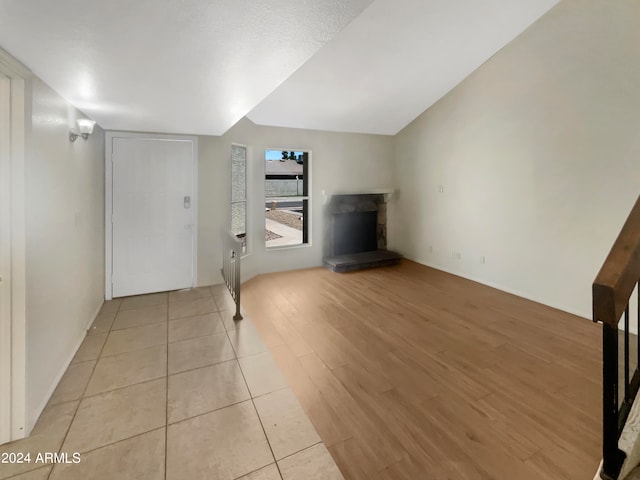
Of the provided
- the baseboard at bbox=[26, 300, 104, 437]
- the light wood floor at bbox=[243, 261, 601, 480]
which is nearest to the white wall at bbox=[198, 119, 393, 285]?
the light wood floor at bbox=[243, 261, 601, 480]

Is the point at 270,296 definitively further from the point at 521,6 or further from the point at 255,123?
the point at 521,6

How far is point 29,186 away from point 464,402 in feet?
10.2

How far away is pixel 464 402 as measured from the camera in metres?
2.17

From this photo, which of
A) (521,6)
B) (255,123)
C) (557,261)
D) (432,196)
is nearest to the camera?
(521,6)

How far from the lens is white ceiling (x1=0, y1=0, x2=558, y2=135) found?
4.30 ft

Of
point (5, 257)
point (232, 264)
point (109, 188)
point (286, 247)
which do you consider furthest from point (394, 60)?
point (5, 257)

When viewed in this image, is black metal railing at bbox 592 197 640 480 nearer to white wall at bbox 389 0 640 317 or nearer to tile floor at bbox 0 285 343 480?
tile floor at bbox 0 285 343 480

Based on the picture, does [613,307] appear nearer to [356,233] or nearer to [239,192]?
[239,192]

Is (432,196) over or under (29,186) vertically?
over

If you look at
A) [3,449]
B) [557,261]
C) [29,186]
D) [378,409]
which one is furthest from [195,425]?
[557,261]

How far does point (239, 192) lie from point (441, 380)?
3.70 m

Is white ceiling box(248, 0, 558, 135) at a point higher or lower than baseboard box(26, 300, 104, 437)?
higher

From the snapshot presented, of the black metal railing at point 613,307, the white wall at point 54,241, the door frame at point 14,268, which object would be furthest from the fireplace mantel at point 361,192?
the black metal railing at point 613,307

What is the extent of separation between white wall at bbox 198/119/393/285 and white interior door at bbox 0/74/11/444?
254 cm
